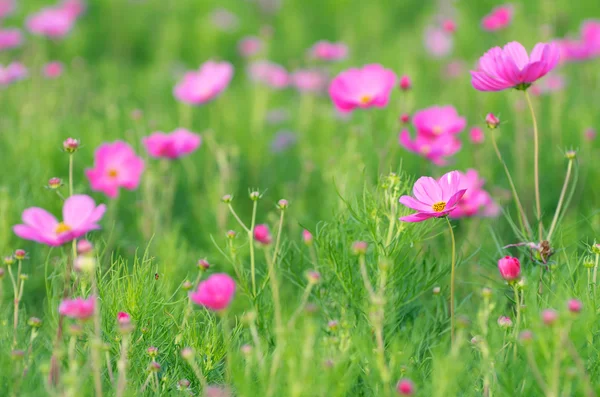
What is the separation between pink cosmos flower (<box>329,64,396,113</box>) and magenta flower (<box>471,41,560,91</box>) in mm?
549

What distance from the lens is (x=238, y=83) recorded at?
3703mm

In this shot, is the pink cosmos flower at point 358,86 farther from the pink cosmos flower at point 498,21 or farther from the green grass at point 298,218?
Result: the pink cosmos flower at point 498,21

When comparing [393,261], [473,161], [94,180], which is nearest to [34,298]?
[94,180]

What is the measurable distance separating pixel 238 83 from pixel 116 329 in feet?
8.66

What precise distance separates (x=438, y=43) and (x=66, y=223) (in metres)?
2.74

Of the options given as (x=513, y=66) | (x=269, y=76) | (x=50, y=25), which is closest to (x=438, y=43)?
(x=269, y=76)

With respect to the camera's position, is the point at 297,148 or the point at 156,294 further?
the point at 297,148

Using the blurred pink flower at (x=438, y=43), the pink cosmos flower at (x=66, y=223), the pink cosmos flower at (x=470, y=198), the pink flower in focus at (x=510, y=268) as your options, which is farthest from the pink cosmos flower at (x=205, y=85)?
the blurred pink flower at (x=438, y=43)

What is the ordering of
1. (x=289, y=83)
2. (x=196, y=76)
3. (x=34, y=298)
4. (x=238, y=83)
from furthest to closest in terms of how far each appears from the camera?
(x=238, y=83)
(x=289, y=83)
(x=196, y=76)
(x=34, y=298)

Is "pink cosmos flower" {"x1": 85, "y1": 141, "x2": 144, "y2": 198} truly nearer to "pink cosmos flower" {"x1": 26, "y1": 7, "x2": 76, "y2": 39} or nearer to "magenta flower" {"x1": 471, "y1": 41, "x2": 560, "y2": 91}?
"magenta flower" {"x1": 471, "y1": 41, "x2": 560, "y2": 91}

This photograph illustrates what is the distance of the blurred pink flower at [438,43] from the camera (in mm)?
3514

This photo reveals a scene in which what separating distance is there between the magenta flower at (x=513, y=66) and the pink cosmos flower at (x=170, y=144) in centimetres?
81

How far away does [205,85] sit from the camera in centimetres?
228

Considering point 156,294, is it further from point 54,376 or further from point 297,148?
point 297,148
